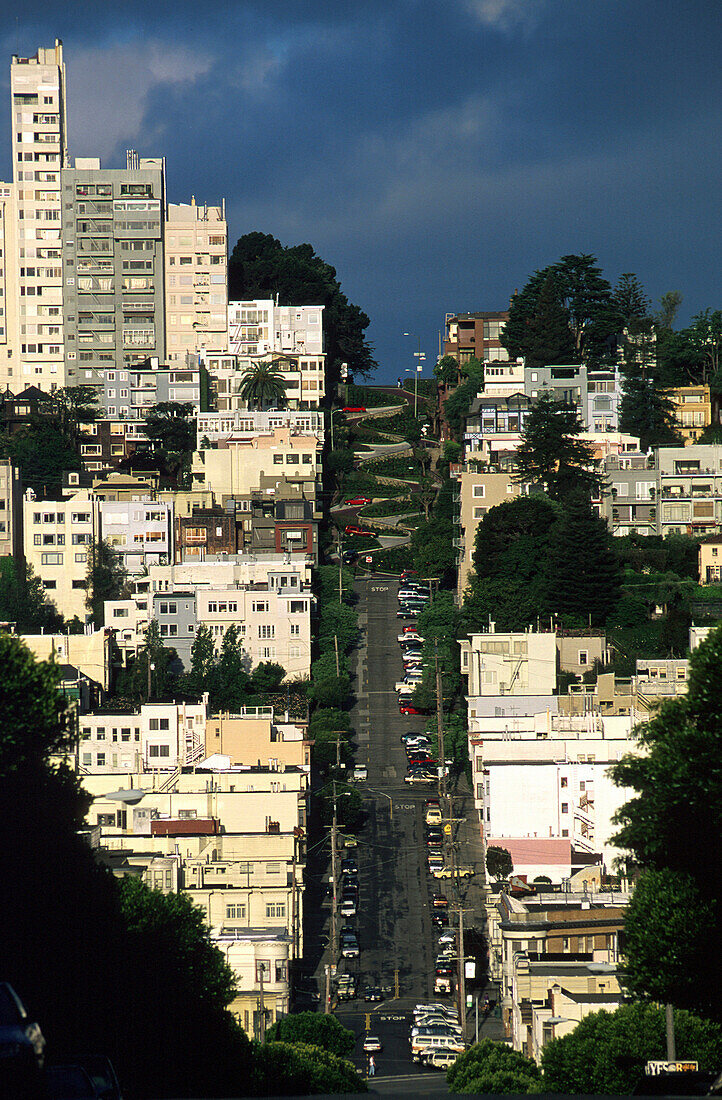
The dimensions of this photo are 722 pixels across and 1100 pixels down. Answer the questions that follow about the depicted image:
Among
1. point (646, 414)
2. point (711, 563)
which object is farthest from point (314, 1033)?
point (646, 414)

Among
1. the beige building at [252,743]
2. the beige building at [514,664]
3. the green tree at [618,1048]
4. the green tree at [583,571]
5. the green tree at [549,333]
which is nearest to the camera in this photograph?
the green tree at [618,1048]

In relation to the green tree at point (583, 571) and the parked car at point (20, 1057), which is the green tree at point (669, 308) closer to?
the green tree at point (583, 571)

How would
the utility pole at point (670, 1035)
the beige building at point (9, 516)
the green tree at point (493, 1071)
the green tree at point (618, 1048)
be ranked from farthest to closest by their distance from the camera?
1. the beige building at point (9, 516)
2. the green tree at point (493, 1071)
3. the green tree at point (618, 1048)
4. the utility pole at point (670, 1035)

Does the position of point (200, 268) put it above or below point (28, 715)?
above

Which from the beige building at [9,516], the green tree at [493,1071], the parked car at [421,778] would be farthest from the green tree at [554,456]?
the green tree at [493,1071]

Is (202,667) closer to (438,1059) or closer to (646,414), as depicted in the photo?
(646,414)

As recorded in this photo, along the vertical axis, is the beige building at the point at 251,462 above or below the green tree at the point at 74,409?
below

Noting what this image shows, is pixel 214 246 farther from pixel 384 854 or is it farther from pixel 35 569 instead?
pixel 384 854
